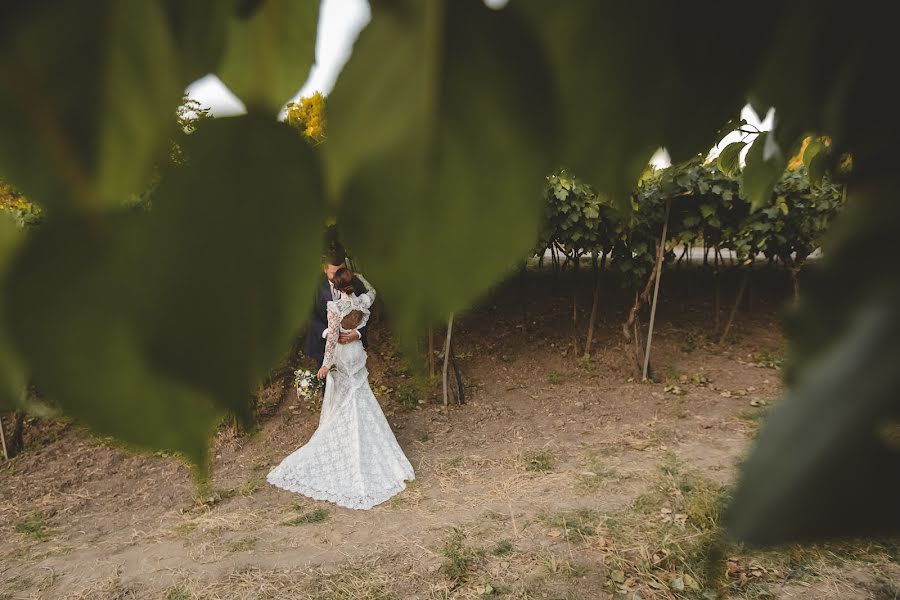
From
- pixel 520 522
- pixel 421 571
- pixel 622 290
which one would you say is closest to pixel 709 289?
pixel 622 290

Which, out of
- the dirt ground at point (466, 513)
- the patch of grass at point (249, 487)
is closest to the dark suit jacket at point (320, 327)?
the dirt ground at point (466, 513)

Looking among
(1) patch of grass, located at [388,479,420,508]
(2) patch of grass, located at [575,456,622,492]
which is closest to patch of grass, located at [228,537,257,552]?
Answer: (1) patch of grass, located at [388,479,420,508]

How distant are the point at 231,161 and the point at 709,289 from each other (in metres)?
9.11

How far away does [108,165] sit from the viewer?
0.16 meters

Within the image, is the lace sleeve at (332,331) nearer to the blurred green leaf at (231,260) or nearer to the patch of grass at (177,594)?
the patch of grass at (177,594)

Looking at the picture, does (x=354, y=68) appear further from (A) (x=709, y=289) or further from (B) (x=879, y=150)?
(A) (x=709, y=289)

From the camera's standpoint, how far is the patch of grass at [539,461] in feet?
13.5

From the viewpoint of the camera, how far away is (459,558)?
3.02 m

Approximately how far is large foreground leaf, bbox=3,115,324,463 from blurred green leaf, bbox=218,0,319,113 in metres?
0.07

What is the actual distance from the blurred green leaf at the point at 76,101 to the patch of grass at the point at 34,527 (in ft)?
14.4

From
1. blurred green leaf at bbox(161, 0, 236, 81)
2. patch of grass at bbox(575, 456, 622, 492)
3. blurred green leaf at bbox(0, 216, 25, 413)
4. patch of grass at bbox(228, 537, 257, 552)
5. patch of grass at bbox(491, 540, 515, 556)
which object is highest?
blurred green leaf at bbox(161, 0, 236, 81)

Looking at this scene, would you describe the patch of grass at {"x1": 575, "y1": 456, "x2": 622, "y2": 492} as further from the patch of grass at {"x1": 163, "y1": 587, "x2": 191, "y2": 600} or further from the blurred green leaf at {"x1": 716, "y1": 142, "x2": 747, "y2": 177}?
the blurred green leaf at {"x1": 716, "y1": 142, "x2": 747, "y2": 177}

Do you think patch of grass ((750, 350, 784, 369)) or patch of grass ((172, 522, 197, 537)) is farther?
patch of grass ((750, 350, 784, 369))

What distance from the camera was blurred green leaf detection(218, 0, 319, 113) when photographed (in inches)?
8.7
